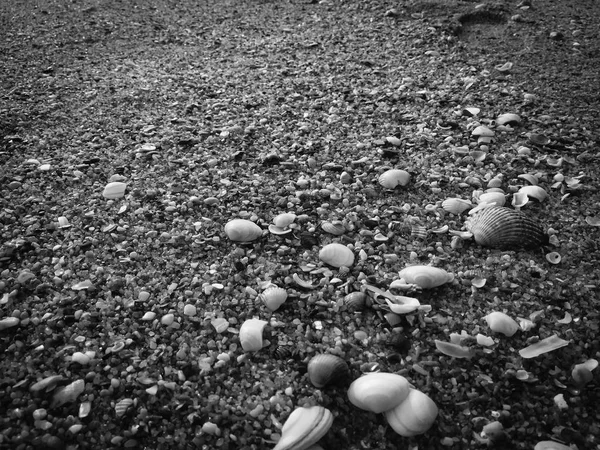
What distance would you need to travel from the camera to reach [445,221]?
2416mm

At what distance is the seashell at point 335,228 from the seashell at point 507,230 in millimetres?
647

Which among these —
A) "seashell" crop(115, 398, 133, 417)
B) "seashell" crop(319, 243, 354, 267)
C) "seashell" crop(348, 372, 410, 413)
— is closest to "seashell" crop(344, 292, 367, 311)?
"seashell" crop(319, 243, 354, 267)

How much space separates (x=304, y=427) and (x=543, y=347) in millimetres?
991

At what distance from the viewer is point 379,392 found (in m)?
1.62

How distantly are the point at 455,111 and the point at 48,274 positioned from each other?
2665 mm

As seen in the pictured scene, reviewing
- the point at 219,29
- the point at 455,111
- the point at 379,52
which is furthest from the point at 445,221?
the point at 219,29

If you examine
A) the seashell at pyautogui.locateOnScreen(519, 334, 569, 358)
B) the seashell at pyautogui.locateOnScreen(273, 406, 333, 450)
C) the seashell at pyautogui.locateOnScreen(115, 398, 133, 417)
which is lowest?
the seashell at pyautogui.locateOnScreen(519, 334, 569, 358)

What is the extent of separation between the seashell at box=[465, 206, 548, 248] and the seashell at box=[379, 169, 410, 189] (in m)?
0.50

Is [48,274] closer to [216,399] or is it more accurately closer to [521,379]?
[216,399]

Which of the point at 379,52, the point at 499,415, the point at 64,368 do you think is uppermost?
the point at 379,52

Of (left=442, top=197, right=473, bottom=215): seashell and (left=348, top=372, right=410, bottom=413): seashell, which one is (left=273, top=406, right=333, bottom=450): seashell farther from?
(left=442, top=197, right=473, bottom=215): seashell

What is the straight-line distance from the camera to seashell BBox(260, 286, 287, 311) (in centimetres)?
199

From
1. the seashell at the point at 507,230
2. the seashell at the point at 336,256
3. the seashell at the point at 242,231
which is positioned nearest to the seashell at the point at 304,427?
the seashell at the point at 336,256

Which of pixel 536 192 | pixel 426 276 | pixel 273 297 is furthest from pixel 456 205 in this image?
pixel 273 297
